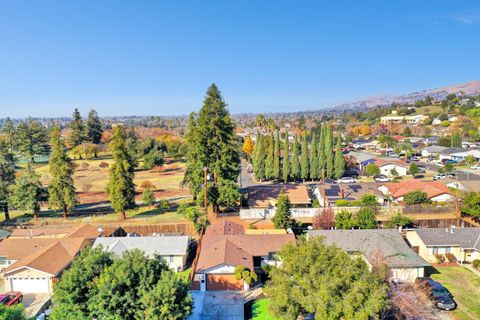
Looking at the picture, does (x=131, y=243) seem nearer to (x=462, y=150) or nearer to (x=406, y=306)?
(x=406, y=306)

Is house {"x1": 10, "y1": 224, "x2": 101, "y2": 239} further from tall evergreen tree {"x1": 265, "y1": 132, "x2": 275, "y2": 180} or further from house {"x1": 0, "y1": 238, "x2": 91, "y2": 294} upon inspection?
tall evergreen tree {"x1": 265, "y1": 132, "x2": 275, "y2": 180}

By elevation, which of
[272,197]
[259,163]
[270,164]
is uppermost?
[259,163]

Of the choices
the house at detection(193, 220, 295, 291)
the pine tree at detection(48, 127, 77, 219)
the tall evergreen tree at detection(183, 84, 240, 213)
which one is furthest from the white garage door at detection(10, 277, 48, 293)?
the tall evergreen tree at detection(183, 84, 240, 213)

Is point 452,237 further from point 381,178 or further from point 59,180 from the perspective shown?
point 59,180

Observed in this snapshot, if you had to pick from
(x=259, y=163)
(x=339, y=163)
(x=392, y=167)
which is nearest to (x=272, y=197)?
(x=259, y=163)


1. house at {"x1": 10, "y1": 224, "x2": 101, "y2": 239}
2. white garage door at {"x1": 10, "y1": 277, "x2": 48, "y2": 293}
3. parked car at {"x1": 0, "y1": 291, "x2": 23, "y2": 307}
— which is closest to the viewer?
parked car at {"x1": 0, "y1": 291, "x2": 23, "y2": 307}

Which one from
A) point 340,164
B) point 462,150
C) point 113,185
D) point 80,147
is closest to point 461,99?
point 462,150
